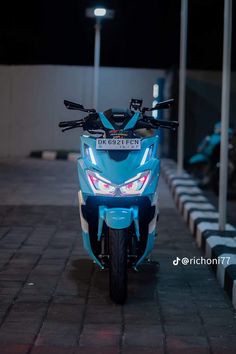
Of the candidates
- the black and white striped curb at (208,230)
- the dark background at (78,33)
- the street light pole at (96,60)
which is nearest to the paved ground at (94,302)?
the black and white striped curb at (208,230)

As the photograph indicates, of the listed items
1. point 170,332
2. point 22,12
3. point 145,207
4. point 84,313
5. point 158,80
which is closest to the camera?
point 170,332

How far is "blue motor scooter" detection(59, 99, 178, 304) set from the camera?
468 cm

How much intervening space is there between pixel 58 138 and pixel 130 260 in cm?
1169

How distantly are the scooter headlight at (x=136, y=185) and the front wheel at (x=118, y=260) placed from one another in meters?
0.29

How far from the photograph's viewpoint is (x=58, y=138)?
1647cm

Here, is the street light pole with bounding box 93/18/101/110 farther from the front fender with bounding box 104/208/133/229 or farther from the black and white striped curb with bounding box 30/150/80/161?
the front fender with bounding box 104/208/133/229

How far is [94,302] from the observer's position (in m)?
4.81

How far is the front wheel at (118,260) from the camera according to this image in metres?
4.64

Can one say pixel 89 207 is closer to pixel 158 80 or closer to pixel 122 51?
pixel 158 80

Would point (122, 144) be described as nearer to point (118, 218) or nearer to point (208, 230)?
point (118, 218)

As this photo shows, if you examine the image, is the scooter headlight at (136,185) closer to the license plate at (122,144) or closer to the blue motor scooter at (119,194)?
the blue motor scooter at (119,194)

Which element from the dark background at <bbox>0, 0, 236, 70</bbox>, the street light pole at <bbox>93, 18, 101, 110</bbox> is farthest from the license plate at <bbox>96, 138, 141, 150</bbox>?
the dark background at <bbox>0, 0, 236, 70</bbox>

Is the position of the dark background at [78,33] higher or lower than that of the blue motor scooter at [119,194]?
higher

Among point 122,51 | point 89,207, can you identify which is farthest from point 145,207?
point 122,51
